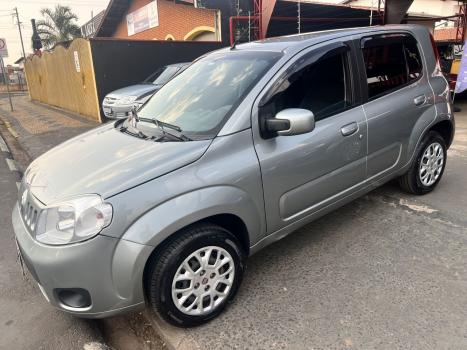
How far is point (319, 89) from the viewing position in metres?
3.14

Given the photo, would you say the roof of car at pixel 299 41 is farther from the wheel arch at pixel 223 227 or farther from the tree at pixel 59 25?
the tree at pixel 59 25

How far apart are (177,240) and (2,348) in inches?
55.3

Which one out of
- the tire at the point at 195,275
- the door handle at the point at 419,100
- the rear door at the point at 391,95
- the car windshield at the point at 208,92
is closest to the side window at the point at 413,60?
the rear door at the point at 391,95

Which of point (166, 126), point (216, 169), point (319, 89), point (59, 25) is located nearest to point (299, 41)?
point (319, 89)

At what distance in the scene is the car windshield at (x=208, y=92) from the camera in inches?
112

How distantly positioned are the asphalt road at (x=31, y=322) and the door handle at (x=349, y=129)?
2.35m

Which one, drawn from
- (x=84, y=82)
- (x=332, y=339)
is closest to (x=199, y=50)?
(x=84, y=82)

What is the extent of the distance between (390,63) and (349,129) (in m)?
0.96

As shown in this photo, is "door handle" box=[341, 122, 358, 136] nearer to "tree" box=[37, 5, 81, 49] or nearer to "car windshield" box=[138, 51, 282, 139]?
"car windshield" box=[138, 51, 282, 139]

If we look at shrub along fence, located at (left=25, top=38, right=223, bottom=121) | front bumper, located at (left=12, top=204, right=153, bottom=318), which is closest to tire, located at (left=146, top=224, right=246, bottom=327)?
front bumper, located at (left=12, top=204, right=153, bottom=318)

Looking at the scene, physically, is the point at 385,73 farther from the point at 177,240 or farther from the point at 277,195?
the point at 177,240

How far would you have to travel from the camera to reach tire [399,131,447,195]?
4.07 meters

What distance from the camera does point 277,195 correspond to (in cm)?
284

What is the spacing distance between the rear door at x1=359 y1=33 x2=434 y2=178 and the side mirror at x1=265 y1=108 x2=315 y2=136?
984 mm
